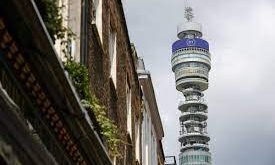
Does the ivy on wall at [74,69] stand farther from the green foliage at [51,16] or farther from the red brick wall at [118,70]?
the red brick wall at [118,70]

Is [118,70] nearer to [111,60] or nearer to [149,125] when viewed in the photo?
[111,60]

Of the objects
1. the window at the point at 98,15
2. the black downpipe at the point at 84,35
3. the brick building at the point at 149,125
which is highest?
the brick building at the point at 149,125

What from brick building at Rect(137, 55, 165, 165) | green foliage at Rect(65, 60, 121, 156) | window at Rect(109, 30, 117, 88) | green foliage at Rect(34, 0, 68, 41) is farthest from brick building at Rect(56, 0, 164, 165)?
green foliage at Rect(34, 0, 68, 41)

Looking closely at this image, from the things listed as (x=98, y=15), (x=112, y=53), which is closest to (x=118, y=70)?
(x=112, y=53)

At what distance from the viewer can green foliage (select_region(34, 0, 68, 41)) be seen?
11711mm

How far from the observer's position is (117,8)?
23484 mm

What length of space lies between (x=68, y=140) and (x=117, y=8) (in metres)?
11.2

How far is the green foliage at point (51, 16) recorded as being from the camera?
38.4 ft

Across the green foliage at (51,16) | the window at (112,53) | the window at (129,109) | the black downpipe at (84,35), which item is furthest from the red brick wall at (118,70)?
the green foliage at (51,16)

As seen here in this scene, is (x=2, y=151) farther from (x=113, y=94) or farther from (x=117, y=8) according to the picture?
(x=117, y=8)

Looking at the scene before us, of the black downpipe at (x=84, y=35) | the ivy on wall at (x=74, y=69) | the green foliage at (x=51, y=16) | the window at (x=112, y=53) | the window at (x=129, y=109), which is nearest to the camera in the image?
the green foliage at (x=51, y=16)

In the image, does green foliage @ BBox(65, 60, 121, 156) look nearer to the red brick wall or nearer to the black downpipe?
the black downpipe

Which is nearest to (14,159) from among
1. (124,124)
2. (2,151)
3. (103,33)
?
(2,151)

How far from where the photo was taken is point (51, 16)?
11969mm
